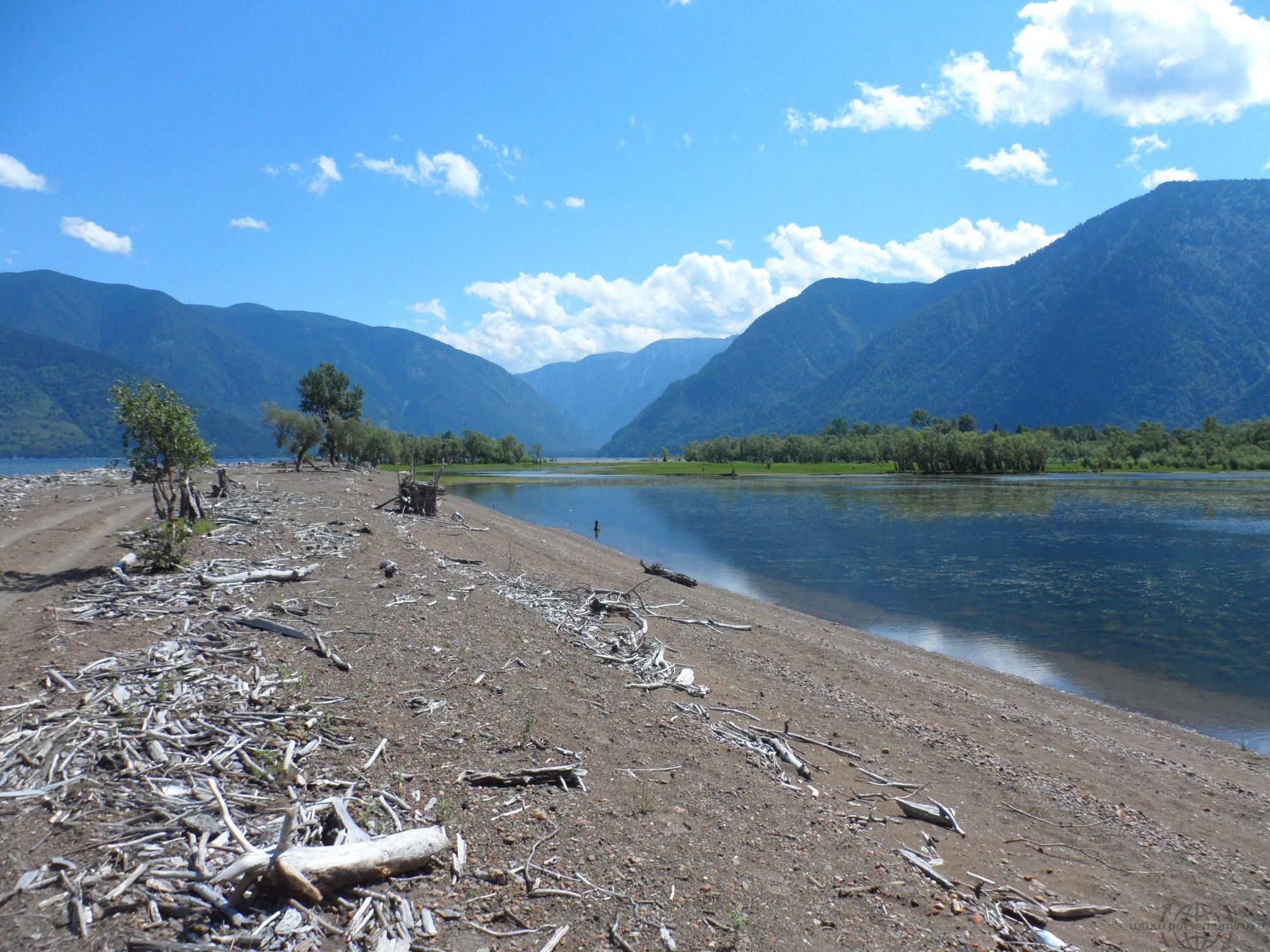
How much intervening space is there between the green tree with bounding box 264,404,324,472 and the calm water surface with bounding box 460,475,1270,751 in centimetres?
2308

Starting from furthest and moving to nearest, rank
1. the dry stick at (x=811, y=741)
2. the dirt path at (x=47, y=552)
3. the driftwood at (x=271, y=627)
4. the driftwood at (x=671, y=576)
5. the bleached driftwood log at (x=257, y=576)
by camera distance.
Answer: the driftwood at (x=671, y=576)
the bleached driftwood log at (x=257, y=576)
the driftwood at (x=271, y=627)
the dirt path at (x=47, y=552)
the dry stick at (x=811, y=741)

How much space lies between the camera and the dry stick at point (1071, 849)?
819 centimetres

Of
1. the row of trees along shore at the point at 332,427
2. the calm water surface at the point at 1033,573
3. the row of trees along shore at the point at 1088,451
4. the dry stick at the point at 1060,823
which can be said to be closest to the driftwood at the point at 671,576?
the calm water surface at the point at 1033,573

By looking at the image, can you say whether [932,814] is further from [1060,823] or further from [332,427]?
[332,427]

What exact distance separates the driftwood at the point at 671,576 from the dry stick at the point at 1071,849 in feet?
57.2

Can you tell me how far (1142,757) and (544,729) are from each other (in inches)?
440

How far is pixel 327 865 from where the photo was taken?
541 centimetres

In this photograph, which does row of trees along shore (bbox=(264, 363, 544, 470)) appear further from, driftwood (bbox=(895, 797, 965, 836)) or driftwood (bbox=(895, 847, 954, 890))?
driftwood (bbox=(895, 847, 954, 890))

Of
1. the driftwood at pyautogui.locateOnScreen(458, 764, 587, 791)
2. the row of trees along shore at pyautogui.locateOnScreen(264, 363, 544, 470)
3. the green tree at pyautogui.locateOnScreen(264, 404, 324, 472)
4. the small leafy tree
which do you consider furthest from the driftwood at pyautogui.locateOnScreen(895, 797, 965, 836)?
the green tree at pyautogui.locateOnScreen(264, 404, 324, 472)

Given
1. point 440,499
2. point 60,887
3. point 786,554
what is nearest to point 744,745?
point 60,887

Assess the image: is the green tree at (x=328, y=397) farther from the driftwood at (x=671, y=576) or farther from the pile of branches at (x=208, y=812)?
the pile of branches at (x=208, y=812)

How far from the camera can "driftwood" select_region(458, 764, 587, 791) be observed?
752 cm

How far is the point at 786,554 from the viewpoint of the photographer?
135 feet

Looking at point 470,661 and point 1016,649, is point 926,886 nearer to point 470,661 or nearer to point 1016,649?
point 470,661
